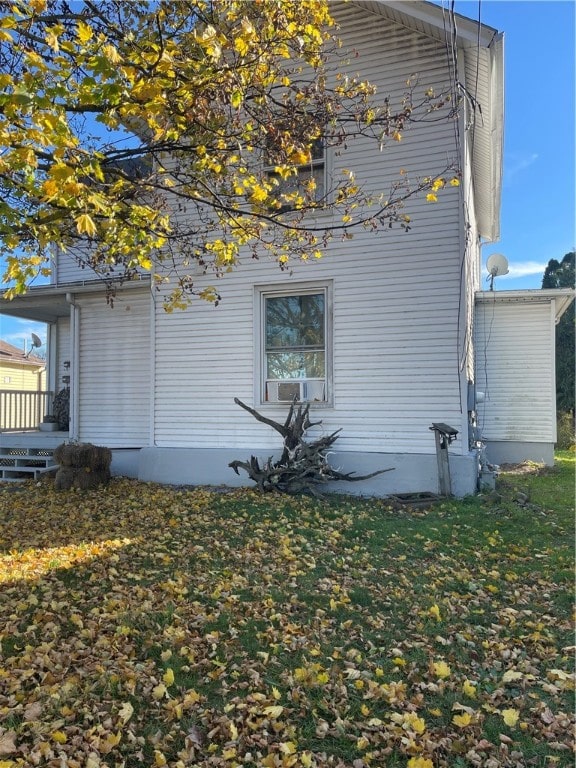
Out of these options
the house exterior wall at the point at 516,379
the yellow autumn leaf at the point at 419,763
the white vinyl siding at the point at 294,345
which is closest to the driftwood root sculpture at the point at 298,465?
the white vinyl siding at the point at 294,345

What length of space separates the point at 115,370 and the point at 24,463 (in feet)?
8.28

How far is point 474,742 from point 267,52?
4961 millimetres

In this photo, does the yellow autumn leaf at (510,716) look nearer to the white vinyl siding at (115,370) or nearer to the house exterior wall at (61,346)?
the white vinyl siding at (115,370)

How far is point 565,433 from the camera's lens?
1569 cm

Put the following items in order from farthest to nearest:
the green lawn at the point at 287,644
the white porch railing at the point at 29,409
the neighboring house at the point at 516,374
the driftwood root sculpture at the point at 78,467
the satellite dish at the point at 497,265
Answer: the satellite dish at the point at 497,265 → the white porch railing at the point at 29,409 → the neighboring house at the point at 516,374 → the driftwood root sculpture at the point at 78,467 → the green lawn at the point at 287,644

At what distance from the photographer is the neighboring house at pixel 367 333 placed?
7129 millimetres

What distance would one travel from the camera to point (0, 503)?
7250 millimetres

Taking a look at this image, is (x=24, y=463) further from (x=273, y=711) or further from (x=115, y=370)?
(x=273, y=711)

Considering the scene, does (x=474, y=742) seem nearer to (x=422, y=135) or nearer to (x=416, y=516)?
(x=416, y=516)

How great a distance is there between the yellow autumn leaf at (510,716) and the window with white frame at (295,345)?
5.45 m

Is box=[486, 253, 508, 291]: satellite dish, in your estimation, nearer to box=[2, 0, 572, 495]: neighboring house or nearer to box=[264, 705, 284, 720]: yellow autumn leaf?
box=[2, 0, 572, 495]: neighboring house

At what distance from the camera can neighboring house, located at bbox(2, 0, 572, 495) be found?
7.13 m

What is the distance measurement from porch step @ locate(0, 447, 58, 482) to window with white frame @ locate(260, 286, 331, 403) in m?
4.41

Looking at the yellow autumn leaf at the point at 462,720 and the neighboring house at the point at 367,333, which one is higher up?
the neighboring house at the point at 367,333
